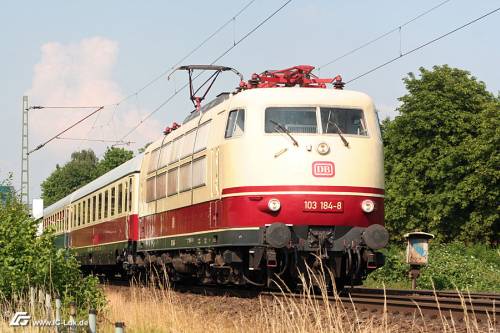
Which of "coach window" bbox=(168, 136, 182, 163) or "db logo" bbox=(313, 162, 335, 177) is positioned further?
"coach window" bbox=(168, 136, 182, 163)

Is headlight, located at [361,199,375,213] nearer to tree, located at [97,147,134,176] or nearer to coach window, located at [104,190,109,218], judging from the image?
coach window, located at [104,190,109,218]

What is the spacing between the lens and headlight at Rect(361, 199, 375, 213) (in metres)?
15.5

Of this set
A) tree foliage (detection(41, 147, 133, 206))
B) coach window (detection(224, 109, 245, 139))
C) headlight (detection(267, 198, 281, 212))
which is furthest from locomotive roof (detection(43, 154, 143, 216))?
tree foliage (detection(41, 147, 133, 206))

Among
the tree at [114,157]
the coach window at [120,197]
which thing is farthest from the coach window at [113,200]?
the tree at [114,157]

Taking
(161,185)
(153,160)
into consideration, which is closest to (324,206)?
(161,185)

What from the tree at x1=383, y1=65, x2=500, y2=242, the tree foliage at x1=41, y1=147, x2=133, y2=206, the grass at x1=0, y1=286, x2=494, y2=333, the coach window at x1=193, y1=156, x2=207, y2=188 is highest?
the tree foliage at x1=41, y1=147, x2=133, y2=206

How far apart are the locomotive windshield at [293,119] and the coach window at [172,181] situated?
13.1 feet

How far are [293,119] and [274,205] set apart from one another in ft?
5.26

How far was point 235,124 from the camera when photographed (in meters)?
16.1

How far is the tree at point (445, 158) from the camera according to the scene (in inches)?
2008

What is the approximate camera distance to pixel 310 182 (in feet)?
50.3

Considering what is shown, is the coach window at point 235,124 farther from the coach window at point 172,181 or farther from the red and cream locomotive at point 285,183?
the coach window at point 172,181

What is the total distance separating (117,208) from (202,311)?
11.8 m

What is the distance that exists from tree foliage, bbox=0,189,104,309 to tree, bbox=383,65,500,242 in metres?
38.4
